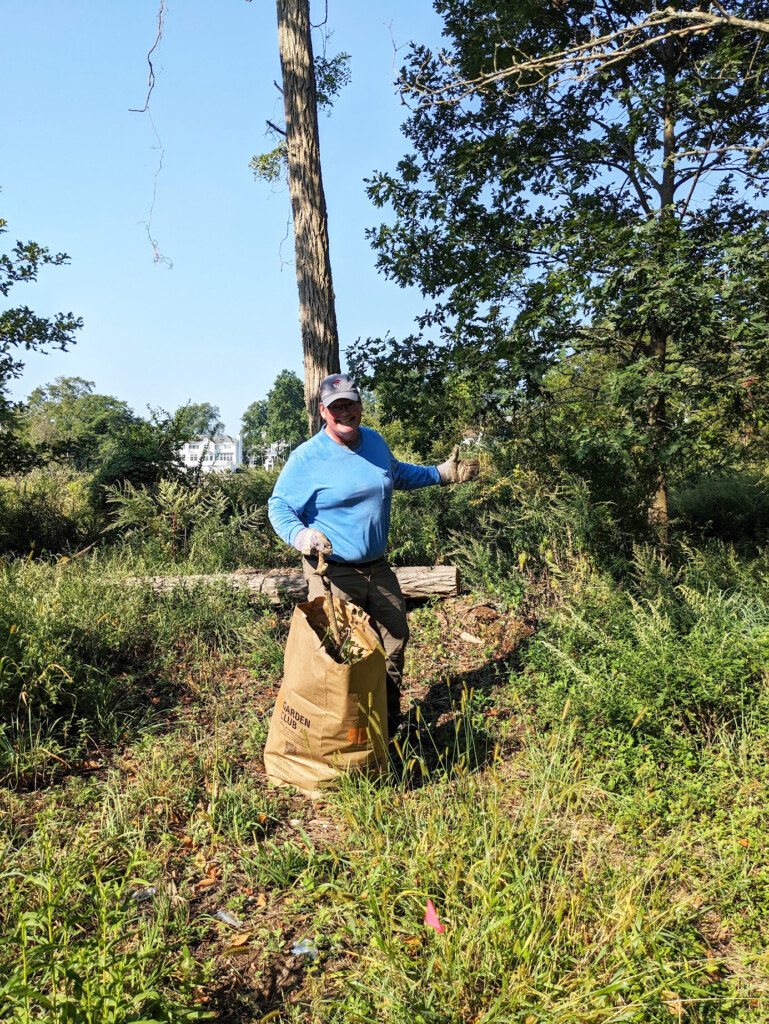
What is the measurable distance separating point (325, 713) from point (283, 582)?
3.18 meters

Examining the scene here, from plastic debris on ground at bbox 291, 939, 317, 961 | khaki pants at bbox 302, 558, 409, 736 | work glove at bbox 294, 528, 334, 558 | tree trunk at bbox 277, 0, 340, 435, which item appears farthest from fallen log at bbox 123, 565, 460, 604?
plastic debris on ground at bbox 291, 939, 317, 961

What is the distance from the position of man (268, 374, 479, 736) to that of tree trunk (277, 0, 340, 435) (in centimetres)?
242

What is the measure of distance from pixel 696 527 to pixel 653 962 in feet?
22.5

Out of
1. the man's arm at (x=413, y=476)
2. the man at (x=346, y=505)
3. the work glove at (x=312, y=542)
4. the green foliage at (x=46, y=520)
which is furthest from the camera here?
the green foliage at (x=46, y=520)

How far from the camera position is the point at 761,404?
5.58 meters

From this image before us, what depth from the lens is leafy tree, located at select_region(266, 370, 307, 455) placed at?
6868 cm

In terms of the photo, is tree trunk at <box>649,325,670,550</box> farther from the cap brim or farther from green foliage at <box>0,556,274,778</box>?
green foliage at <box>0,556,274,778</box>

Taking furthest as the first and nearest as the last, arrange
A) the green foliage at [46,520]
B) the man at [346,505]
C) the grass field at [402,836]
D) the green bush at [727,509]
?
1. the green foliage at [46,520]
2. the green bush at [727,509]
3. the man at [346,505]
4. the grass field at [402,836]

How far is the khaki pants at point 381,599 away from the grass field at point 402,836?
44cm

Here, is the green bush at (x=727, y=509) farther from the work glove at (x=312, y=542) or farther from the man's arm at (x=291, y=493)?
the work glove at (x=312, y=542)

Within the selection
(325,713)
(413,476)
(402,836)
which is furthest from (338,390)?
(402,836)

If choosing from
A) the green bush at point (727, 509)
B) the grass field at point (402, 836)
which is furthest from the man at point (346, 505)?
the green bush at point (727, 509)

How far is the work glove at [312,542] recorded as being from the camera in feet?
10.7

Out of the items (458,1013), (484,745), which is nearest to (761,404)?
(484,745)
